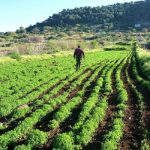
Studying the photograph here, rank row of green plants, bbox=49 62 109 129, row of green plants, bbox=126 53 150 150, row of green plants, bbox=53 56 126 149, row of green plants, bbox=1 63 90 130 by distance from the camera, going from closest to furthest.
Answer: row of green plants, bbox=53 56 126 149 < row of green plants, bbox=126 53 150 150 < row of green plants, bbox=49 62 109 129 < row of green plants, bbox=1 63 90 130

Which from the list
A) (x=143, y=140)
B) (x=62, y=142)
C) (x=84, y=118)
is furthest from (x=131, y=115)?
(x=62, y=142)

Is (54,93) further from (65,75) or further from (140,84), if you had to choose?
(65,75)

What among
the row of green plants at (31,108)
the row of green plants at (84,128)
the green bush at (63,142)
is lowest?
the row of green plants at (31,108)

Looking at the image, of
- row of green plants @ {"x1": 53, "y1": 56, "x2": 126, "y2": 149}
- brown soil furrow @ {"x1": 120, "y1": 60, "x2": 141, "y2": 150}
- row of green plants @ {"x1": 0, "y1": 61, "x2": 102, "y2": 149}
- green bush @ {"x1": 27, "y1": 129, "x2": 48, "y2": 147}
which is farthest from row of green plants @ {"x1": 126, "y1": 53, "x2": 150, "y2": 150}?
row of green plants @ {"x1": 0, "y1": 61, "x2": 102, "y2": 149}

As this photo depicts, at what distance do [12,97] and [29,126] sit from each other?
6466mm

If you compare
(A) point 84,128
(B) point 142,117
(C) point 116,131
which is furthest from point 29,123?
(B) point 142,117

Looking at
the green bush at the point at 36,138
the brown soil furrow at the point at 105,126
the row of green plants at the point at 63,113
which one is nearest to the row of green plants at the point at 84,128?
the brown soil furrow at the point at 105,126

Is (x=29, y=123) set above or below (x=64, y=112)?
above

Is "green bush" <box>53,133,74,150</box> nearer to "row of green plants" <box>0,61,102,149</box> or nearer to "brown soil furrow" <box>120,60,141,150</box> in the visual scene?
"row of green plants" <box>0,61,102,149</box>

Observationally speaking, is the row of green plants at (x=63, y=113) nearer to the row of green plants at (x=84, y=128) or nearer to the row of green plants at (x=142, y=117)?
the row of green plants at (x=84, y=128)

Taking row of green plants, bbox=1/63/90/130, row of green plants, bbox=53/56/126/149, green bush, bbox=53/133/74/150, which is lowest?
row of green plants, bbox=1/63/90/130

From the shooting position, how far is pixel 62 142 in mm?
12859

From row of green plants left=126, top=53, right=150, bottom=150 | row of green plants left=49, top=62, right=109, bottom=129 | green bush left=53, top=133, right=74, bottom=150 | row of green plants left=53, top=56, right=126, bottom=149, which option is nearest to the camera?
green bush left=53, top=133, right=74, bottom=150

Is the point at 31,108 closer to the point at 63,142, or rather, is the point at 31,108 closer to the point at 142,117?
the point at 142,117
